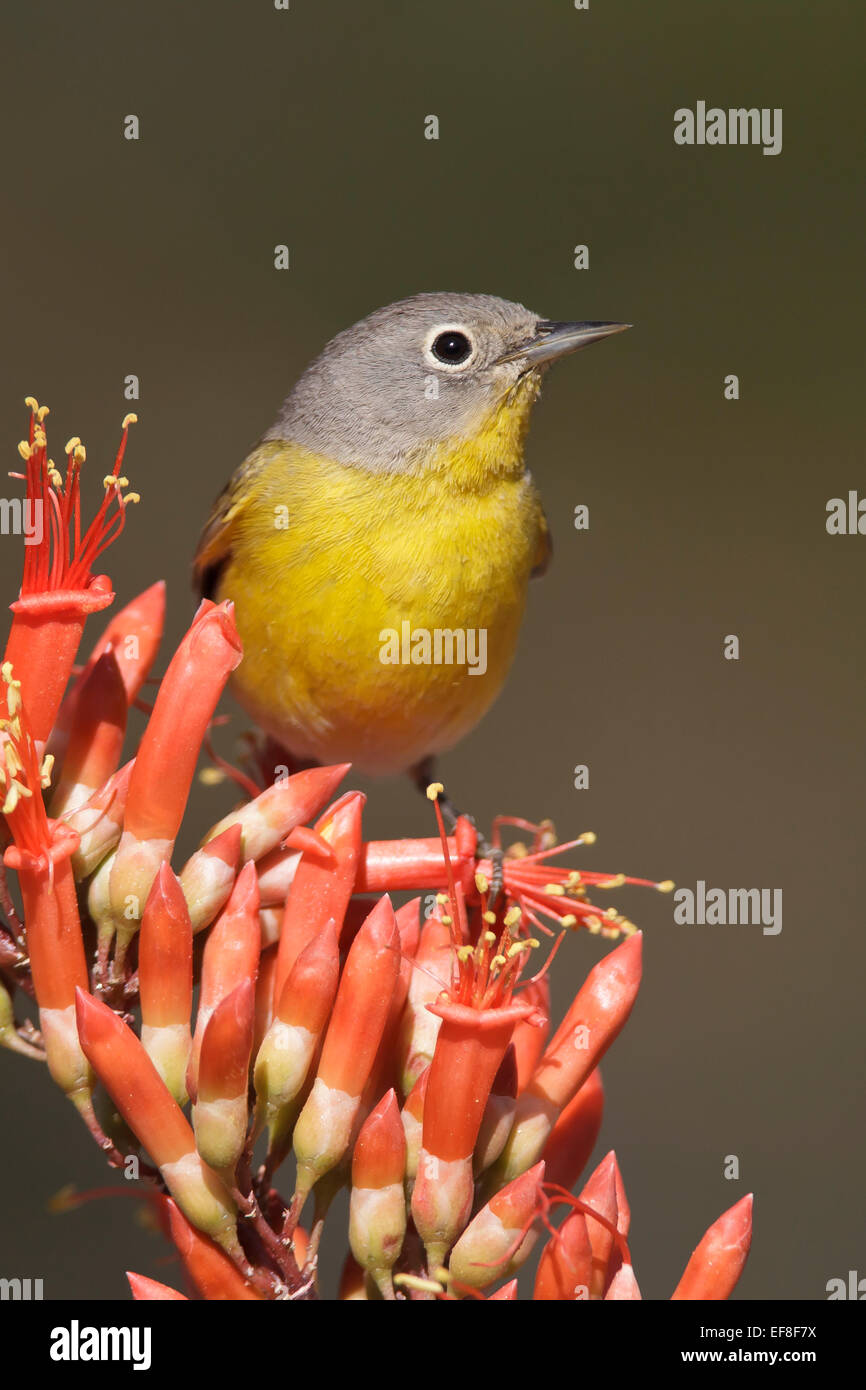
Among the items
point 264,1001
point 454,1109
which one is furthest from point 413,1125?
point 264,1001

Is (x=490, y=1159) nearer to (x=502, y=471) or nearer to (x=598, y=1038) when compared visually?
(x=598, y=1038)

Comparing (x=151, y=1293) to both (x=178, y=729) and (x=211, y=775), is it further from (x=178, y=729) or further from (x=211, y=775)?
(x=211, y=775)

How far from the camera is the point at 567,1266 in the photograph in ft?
6.82

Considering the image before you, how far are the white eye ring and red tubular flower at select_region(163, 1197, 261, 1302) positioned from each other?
214 cm

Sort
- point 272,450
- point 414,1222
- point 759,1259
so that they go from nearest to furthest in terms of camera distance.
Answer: point 414,1222
point 272,450
point 759,1259

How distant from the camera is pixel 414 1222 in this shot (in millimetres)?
2084

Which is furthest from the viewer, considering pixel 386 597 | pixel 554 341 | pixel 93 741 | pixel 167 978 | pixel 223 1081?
pixel 554 341

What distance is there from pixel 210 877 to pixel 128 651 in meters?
0.59

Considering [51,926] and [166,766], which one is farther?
[166,766]

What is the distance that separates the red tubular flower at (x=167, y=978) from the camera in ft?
6.54

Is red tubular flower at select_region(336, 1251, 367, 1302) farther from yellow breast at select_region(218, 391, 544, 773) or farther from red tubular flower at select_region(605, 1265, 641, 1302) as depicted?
yellow breast at select_region(218, 391, 544, 773)

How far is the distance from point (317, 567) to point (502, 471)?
523mm

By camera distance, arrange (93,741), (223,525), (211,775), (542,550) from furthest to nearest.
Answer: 1. (542,550)
2. (223,525)
3. (211,775)
4. (93,741)
